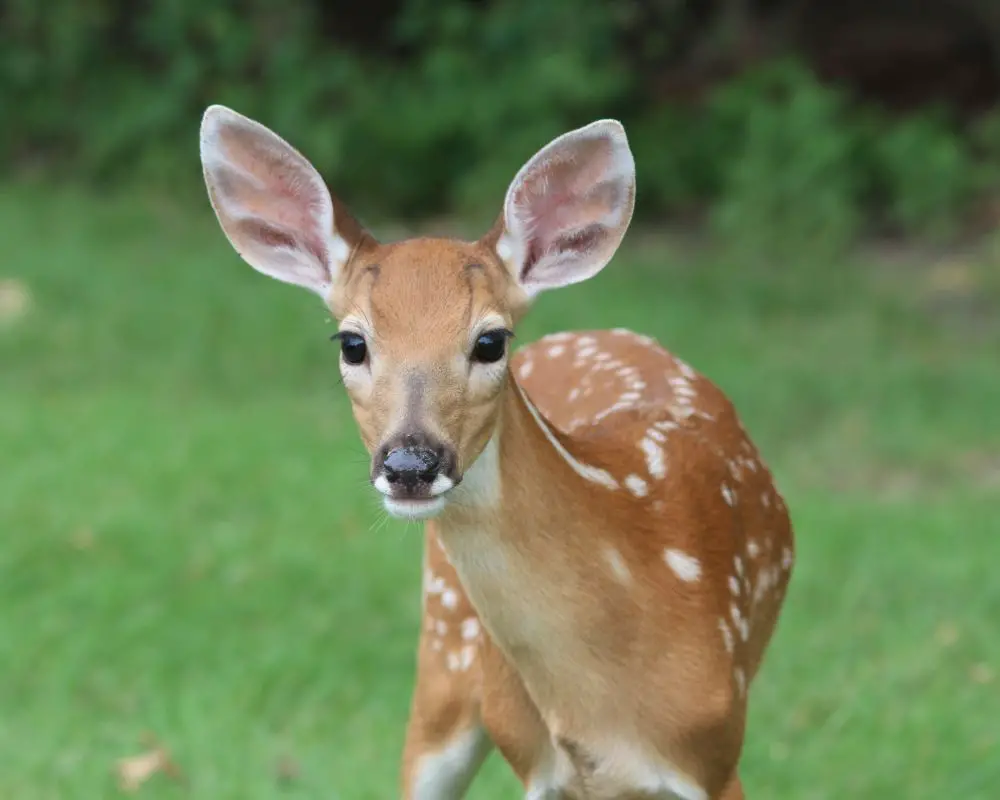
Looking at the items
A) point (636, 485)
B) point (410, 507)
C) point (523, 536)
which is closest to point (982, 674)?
point (636, 485)

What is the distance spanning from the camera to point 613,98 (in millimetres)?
11430

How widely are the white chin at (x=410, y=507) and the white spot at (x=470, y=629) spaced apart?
0.84 meters

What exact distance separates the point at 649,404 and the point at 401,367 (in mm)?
957

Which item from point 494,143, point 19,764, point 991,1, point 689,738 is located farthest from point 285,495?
→ point 991,1

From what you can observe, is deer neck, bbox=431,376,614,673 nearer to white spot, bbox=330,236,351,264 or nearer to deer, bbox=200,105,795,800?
deer, bbox=200,105,795,800

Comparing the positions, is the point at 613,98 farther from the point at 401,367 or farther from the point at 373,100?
the point at 401,367

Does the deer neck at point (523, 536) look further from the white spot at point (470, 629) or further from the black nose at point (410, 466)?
the white spot at point (470, 629)

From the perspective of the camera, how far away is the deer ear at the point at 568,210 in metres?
2.88

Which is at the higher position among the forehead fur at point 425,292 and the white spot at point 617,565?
the forehead fur at point 425,292

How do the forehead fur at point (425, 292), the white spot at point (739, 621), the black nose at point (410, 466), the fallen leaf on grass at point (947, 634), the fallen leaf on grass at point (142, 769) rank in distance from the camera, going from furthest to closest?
1. the fallen leaf on grass at point (947, 634)
2. the fallen leaf on grass at point (142, 769)
3. the white spot at point (739, 621)
4. the forehead fur at point (425, 292)
5. the black nose at point (410, 466)

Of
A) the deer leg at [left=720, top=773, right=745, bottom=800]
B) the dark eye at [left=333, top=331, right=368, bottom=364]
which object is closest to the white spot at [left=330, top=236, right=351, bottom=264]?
the dark eye at [left=333, top=331, right=368, bottom=364]

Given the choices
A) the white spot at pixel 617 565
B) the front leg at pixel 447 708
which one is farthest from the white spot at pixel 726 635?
the front leg at pixel 447 708

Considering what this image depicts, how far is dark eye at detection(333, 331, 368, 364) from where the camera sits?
8.81ft

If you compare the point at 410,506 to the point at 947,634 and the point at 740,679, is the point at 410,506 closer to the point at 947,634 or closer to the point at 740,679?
the point at 740,679
